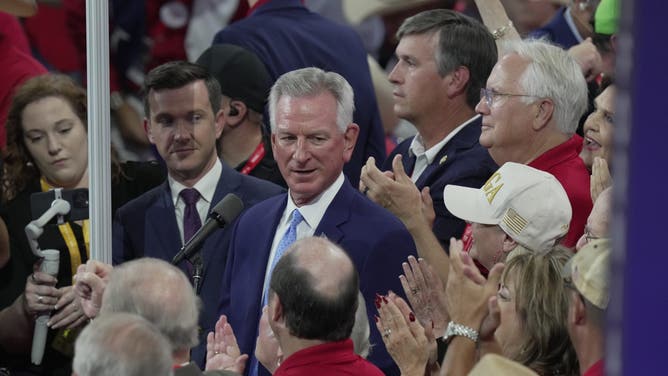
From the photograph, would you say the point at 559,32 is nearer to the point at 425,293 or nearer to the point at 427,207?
the point at 427,207

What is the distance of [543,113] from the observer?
4.49 metres

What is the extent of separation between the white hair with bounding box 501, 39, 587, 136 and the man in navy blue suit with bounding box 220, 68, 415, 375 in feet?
2.37

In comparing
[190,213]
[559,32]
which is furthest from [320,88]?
[559,32]

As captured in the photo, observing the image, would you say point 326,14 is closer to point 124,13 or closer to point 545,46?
point 124,13

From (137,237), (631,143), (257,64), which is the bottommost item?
(137,237)

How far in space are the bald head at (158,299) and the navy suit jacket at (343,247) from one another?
2.66 feet

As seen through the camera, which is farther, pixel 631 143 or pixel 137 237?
pixel 137 237

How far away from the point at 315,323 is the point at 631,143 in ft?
5.86

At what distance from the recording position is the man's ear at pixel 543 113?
4484 millimetres

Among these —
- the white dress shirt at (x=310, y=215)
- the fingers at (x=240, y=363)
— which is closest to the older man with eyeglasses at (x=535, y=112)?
the white dress shirt at (x=310, y=215)

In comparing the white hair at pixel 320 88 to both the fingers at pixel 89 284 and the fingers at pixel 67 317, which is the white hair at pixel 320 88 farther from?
the fingers at pixel 67 317

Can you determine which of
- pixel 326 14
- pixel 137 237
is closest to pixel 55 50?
pixel 326 14

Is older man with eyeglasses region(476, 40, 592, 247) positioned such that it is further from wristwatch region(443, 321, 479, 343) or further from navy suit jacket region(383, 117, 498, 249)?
Result: wristwatch region(443, 321, 479, 343)

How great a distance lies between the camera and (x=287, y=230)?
4074 mm
